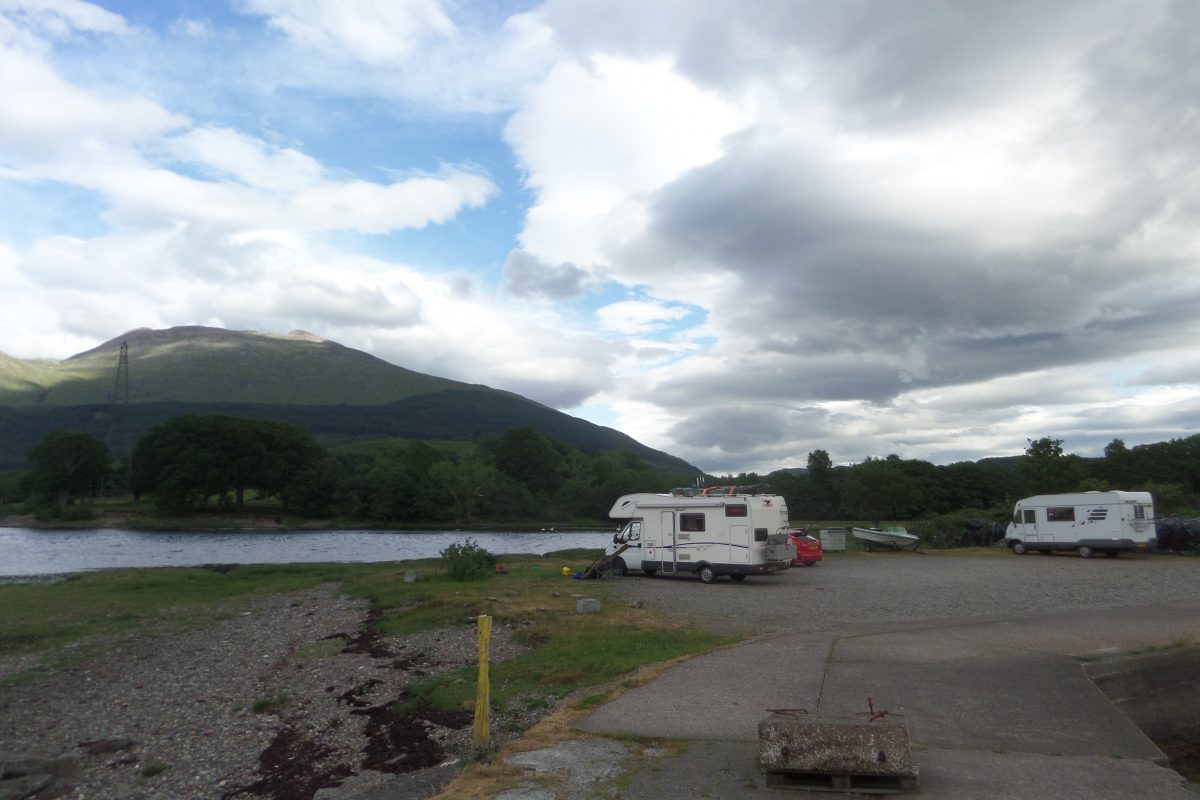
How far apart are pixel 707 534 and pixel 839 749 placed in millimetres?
19766

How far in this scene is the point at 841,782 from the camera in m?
6.67

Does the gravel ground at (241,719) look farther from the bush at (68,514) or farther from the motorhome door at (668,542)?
the bush at (68,514)

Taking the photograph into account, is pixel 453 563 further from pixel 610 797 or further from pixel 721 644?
pixel 610 797

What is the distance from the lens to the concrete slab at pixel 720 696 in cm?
872

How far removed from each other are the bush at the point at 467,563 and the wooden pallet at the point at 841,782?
22.2 metres

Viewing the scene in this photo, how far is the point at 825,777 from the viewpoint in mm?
6812

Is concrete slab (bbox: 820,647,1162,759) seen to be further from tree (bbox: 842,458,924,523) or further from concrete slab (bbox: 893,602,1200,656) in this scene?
tree (bbox: 842,458,924,523)

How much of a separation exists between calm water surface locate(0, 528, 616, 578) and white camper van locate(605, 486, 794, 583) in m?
20.0

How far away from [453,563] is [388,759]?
18.5 m

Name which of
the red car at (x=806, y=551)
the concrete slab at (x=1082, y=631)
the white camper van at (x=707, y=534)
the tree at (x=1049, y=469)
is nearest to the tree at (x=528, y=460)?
the tree at (x=1049, y=469)

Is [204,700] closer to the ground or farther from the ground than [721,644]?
closer to the ground

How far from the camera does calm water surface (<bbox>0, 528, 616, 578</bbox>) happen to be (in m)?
49.4

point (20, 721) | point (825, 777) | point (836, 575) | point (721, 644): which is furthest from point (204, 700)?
point (836, 575)

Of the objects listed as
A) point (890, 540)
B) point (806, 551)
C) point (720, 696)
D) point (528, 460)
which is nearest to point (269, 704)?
point (720, 696)
